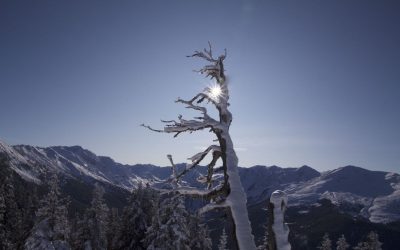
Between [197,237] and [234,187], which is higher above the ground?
[197,237]

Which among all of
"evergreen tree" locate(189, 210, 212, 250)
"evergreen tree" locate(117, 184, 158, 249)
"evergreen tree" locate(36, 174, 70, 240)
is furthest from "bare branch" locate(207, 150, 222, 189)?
"evergreen tree" locate(189, 210, 212, 250)

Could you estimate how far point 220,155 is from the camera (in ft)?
25.8

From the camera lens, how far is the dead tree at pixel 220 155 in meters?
6.79

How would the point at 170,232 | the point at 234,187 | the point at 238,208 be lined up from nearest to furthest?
the point at 238,208, the point at 234,187, the point at 170,232

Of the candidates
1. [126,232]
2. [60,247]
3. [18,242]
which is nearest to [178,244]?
[126,232]

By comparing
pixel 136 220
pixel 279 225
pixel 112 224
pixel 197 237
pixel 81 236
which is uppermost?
pixel 112 224

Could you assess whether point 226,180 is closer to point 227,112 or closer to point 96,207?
point 227,112

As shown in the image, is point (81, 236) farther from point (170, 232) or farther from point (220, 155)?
point (220, 155)

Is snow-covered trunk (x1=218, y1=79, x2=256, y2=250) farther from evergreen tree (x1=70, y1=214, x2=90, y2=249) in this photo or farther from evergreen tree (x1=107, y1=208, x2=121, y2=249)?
evergreen tree (x1=70, y1=214, x2=90, y2=249)

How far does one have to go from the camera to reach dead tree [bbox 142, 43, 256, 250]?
6.79 m

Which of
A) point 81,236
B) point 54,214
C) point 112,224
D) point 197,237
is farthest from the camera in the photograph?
point 81,236

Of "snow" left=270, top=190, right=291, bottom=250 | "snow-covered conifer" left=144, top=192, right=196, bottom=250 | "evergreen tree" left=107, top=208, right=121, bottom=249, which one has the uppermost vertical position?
"evergreen tree" left=107, top=208, right=121, bottom=249

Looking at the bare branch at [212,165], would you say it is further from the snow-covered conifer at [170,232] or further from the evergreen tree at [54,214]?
the evergreen tree at [54,214]

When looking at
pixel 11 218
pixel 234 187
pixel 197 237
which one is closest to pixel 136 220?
pixel 197 237
